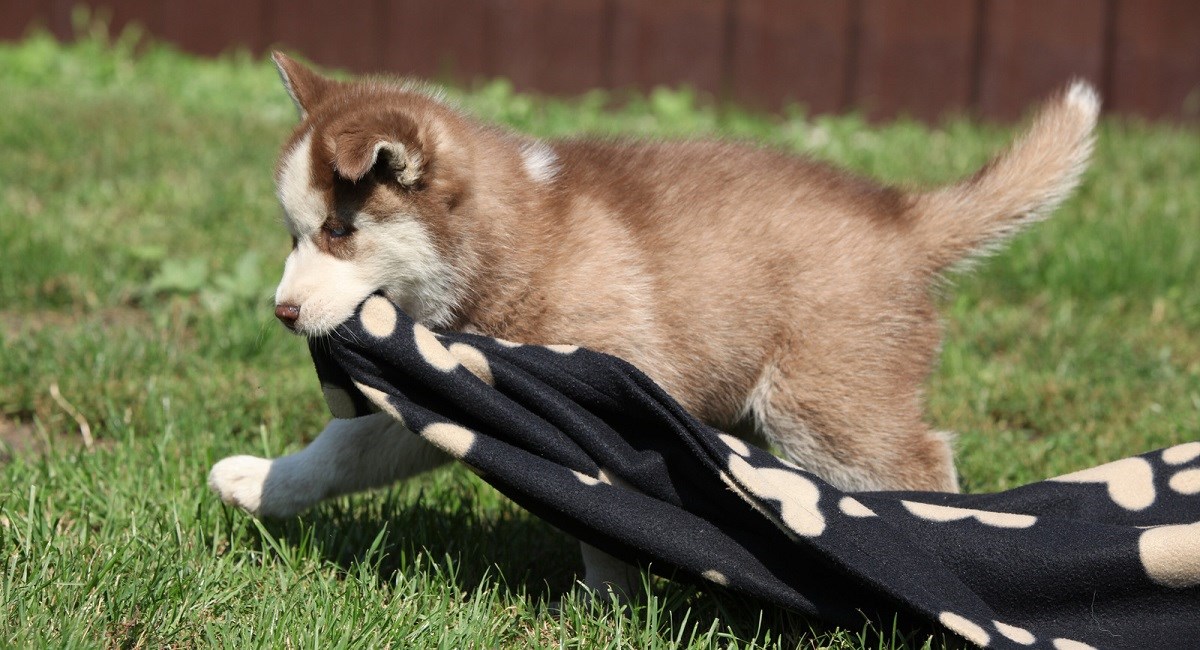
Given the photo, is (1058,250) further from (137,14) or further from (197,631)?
(137,14)

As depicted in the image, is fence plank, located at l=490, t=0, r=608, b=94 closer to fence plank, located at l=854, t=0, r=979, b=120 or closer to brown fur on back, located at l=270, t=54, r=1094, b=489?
fence plank, located at l=854, t=0, r=979, b=120

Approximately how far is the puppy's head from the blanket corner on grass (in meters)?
0.09

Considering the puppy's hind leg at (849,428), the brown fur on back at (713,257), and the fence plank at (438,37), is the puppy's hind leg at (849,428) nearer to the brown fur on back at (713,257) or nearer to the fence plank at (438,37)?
the brown fur on back at (713,257)

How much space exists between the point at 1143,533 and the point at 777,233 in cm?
97

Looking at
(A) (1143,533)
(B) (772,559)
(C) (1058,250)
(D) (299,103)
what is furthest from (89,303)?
(C) (1058,250)

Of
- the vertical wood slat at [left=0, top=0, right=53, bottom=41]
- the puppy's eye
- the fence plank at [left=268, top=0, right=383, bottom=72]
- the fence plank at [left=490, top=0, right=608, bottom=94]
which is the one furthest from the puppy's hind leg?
the vertical wood slat at [left=0, top=0, right=53, bottom=41]

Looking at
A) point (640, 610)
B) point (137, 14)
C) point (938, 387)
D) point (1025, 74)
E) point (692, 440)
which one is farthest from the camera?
point (137, 14)

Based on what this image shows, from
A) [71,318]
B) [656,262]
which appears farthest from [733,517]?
[71,318]

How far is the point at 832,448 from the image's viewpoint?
2758mm

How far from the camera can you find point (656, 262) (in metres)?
2.65

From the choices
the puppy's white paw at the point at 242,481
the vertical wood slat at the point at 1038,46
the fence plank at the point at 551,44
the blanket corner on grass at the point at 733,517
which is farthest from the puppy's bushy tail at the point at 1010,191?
the fence plank at the point at 551,44

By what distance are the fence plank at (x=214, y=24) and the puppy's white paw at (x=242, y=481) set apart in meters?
6.15

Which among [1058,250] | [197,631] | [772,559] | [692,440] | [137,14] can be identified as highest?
[137,14]

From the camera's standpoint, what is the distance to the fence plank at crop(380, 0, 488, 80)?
7.84 meters
